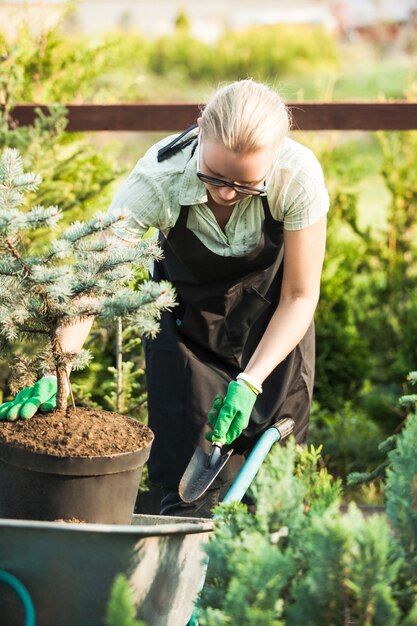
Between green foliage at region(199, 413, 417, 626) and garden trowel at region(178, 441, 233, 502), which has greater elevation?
green foliage at region(199, 413, 417, 626)

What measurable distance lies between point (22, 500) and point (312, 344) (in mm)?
1181

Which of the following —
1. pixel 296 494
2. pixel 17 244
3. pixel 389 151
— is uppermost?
pixel 17 244

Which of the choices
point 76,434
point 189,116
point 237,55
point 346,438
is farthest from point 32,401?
point 237,55

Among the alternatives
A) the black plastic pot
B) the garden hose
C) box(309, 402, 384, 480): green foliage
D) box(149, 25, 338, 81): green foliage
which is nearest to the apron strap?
the black plastic pot

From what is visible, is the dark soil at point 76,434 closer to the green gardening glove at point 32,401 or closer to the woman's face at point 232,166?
the green gardening glove at point 32,401

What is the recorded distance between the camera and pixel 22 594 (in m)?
1.56

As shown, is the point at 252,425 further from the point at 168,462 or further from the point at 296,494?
the point at 296,494

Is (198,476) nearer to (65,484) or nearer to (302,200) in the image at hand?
(65,484)

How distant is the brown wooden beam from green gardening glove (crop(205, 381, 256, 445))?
1833 millimetres

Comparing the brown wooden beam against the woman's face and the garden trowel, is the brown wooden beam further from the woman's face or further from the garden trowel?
the garden trowel

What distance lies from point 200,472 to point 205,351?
0.54 meters

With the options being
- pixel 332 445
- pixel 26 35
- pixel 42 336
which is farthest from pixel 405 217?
pixel 42 336

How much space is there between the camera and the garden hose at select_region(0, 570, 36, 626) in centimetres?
155

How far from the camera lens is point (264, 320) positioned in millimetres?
2467
